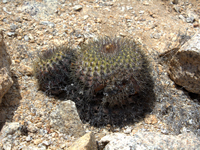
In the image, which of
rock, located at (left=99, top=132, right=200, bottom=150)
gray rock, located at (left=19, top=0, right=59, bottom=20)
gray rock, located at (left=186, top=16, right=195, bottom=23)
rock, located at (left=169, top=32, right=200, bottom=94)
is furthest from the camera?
gray rock, located at (left=186, top=16, right=195, bottom=23)

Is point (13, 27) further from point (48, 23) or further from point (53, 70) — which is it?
point (53, 70)

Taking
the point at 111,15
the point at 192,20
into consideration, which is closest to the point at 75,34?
the point at 111,15

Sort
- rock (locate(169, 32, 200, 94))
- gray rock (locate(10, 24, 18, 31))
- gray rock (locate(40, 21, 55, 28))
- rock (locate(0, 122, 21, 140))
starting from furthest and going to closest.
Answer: gray rock (locate(40, 21, 55, 28)) < gray rock (locate(10, 24, 18, 31)) < rock (locate(169, 32, 200, 94)) < rock (locate(0, 122, 21, 140))

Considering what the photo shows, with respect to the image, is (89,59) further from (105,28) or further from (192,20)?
(192,20)

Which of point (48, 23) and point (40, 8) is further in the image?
point (40, 8)

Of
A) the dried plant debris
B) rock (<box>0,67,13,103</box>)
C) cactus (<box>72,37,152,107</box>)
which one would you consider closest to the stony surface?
the dried plant debris

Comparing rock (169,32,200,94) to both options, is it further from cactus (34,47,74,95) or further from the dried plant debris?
cactus (34,47,74,95)

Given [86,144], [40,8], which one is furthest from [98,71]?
[40,8]
